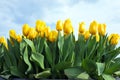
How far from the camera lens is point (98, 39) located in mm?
3430

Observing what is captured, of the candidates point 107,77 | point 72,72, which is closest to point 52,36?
point 72,72

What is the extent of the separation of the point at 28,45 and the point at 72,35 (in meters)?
0.46

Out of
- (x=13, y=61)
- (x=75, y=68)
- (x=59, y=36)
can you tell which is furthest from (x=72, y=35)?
(x=13, y=61)

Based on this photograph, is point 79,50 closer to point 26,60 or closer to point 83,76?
point 83,76

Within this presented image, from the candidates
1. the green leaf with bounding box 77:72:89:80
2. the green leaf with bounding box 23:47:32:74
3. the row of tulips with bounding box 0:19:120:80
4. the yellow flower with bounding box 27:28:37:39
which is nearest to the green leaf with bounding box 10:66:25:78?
the row of tulips with bounding box 0:19:120:80

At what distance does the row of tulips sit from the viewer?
3.11m

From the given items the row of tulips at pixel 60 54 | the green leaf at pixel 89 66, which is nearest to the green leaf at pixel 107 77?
the row of tulips at pixel 60 54

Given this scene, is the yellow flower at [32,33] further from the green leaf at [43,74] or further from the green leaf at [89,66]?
the green leaf at [89,66]

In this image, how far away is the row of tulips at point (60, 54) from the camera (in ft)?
10.2

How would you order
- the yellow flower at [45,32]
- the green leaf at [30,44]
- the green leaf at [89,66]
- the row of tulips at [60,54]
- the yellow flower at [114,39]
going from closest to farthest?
the green leaf at [89,66]
the row of tulips at [60,54]
the green leaf at [30,44]
the yellow flower at [45,32]
the yellow flower at [114,39]

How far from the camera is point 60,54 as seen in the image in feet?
10.6

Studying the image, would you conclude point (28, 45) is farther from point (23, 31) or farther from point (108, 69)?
point (108, 69)

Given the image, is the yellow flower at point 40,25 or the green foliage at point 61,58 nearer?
the green foliage at point 61,58

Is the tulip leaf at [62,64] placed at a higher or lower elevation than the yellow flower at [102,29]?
lower
